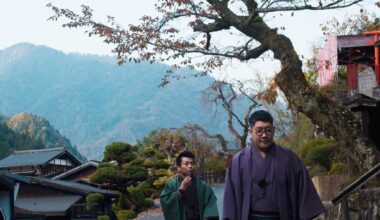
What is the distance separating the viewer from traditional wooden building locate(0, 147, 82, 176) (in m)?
45.4

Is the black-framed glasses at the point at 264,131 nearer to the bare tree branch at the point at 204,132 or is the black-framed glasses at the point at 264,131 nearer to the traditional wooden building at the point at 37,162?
the bare tree branch at the point at 204,132

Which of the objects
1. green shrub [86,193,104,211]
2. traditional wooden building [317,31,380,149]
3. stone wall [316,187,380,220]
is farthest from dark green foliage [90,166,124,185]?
stone wall [316,187,380,220]

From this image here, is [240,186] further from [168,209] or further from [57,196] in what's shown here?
[57,196]

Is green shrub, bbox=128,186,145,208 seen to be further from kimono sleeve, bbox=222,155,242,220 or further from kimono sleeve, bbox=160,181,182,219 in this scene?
kimono sleeve, bbox=222,155,242,220

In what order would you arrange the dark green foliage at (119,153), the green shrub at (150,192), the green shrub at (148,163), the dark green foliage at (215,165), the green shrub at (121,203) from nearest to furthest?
the dark green foliage at (119,153), the green shrub at (121,203), the green shrub at (148,163), the green shrub at (150,192), the dark green foliage at (215,165)

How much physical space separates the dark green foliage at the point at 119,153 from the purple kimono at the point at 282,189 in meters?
26.9

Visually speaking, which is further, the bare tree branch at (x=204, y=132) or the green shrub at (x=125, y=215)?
the bare tree branch at (x=204, y=132)

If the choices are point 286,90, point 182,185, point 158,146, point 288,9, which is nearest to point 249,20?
point 288,9

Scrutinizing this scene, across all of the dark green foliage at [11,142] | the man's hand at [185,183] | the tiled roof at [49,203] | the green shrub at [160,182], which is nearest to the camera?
the man's hand at [185,183]

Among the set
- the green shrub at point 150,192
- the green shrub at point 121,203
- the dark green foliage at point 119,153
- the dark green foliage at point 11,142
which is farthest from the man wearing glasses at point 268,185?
the dark green foliage at point 11,142

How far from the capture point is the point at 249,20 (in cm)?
1191

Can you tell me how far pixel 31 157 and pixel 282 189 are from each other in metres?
44.2

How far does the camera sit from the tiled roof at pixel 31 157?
45.7 metres

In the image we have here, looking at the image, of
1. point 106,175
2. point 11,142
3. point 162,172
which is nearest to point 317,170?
point 106,175
